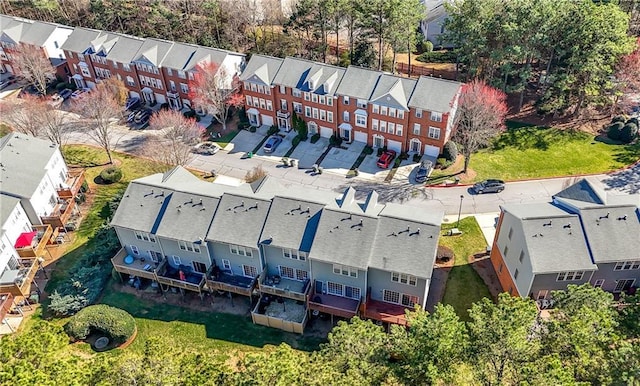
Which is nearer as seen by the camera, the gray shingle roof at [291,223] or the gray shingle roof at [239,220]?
the gray shingle roof at [291,223]

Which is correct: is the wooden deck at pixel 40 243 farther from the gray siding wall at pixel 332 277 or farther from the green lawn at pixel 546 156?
the green lawn at pixel 546 156

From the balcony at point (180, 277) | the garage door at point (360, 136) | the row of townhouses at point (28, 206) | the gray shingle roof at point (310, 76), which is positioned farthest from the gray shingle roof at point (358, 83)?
the row of townhouses at point (28, 206)

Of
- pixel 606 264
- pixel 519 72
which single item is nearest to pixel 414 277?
pixel 606 264

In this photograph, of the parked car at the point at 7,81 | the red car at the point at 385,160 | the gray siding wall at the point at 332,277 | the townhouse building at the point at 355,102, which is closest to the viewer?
the gray siding wall at the point at 332,277

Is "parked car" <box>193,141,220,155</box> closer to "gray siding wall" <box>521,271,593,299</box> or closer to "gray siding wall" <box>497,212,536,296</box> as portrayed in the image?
"gray siding wall" <box>497,212,536,296</box>

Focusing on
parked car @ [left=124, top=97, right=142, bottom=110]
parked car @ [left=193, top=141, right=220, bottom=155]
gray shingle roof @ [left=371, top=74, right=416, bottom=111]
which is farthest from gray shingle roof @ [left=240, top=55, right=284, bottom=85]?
parked car @ [left=124, top=97, right=142, bottom=110]
